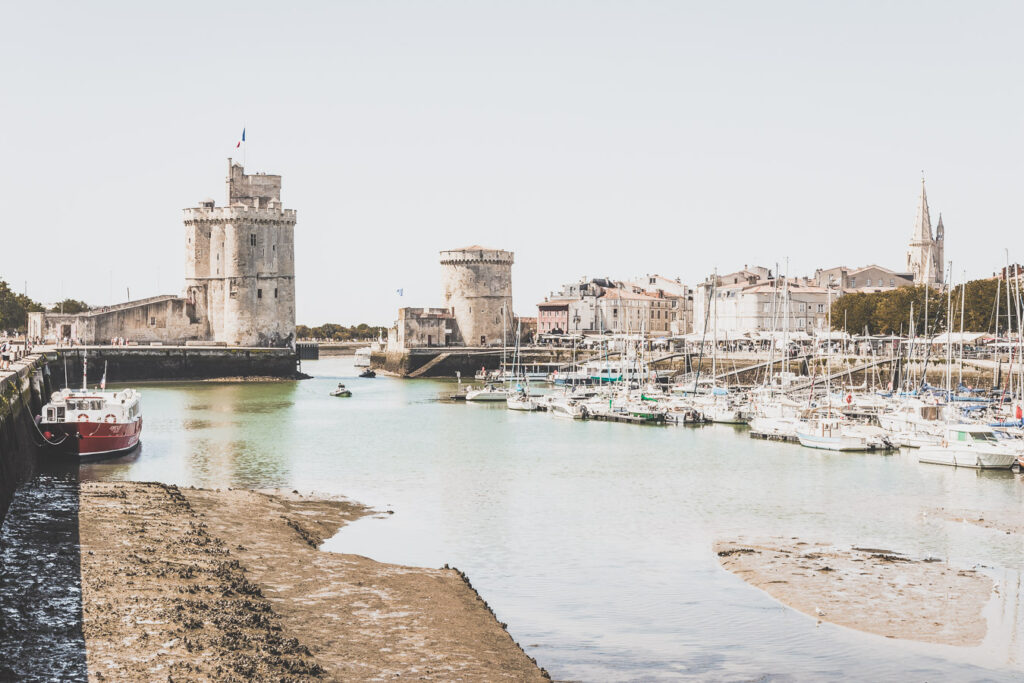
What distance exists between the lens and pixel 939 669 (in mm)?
12914

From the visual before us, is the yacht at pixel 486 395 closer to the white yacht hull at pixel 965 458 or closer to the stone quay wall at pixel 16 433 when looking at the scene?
the stone quay wall at pixel 16 433

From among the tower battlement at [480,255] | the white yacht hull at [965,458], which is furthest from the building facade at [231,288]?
the white yacht hull at [965,458]

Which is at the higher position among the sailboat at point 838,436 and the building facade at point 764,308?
the building facade at point 764,308

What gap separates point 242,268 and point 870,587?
56.5 metres

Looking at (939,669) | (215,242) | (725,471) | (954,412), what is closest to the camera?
(939,669)

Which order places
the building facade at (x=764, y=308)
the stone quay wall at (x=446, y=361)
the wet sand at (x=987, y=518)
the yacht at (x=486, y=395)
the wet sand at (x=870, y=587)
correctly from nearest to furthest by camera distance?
the wet sand at (x=870, y=587), the wet sand at (x=987, y=518), the yacht at (x=486, y=395), the stone quay wall at (x=446, y=361), the building facade at (x=764, y=308)

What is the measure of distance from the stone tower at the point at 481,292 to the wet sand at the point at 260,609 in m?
60.3

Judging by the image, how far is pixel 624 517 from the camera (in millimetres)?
21922

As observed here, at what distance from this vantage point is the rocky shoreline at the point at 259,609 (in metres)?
11.6

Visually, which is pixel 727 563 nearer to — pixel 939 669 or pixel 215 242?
pixel 939 669

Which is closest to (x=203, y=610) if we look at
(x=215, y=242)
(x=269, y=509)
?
(x=269, y=509)

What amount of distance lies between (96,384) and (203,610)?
45.6 meters

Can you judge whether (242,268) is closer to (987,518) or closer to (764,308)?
(764,308)

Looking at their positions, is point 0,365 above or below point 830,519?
above
